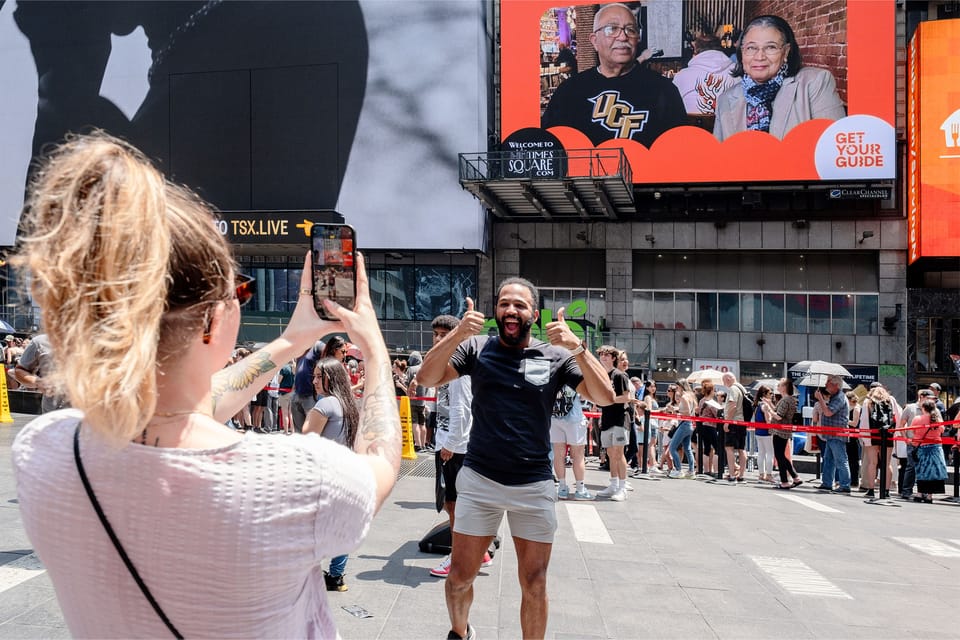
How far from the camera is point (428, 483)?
9.72m

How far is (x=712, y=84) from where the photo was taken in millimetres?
26797

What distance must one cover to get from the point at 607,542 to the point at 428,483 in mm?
3380

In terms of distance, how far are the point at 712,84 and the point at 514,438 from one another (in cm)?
2648

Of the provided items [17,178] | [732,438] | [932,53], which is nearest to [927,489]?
[732,438]

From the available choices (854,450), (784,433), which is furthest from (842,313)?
(784,433)

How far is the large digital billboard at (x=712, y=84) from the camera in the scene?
2577 centimetres

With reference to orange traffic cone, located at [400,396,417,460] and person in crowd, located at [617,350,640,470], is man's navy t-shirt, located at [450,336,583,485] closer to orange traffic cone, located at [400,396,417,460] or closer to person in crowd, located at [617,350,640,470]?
person in crowd, located at [617,350,640,470]

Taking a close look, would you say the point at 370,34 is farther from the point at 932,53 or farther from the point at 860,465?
the point at 860,465

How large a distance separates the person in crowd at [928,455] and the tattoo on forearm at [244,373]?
11783 millimetres

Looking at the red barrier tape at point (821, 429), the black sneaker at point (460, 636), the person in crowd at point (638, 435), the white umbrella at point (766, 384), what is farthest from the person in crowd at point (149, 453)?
the white umbrella at point (766, 384)

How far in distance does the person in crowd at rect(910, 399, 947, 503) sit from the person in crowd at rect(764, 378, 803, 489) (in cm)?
181

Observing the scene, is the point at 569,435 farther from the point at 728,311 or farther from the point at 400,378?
the point at 728,311

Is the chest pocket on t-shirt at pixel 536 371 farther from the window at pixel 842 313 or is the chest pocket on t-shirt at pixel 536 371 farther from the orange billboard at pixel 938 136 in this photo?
the window at pixel 842 313

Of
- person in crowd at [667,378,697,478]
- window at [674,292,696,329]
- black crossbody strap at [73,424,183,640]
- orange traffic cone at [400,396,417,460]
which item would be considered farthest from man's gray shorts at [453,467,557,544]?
window at [674,292,696,329]
